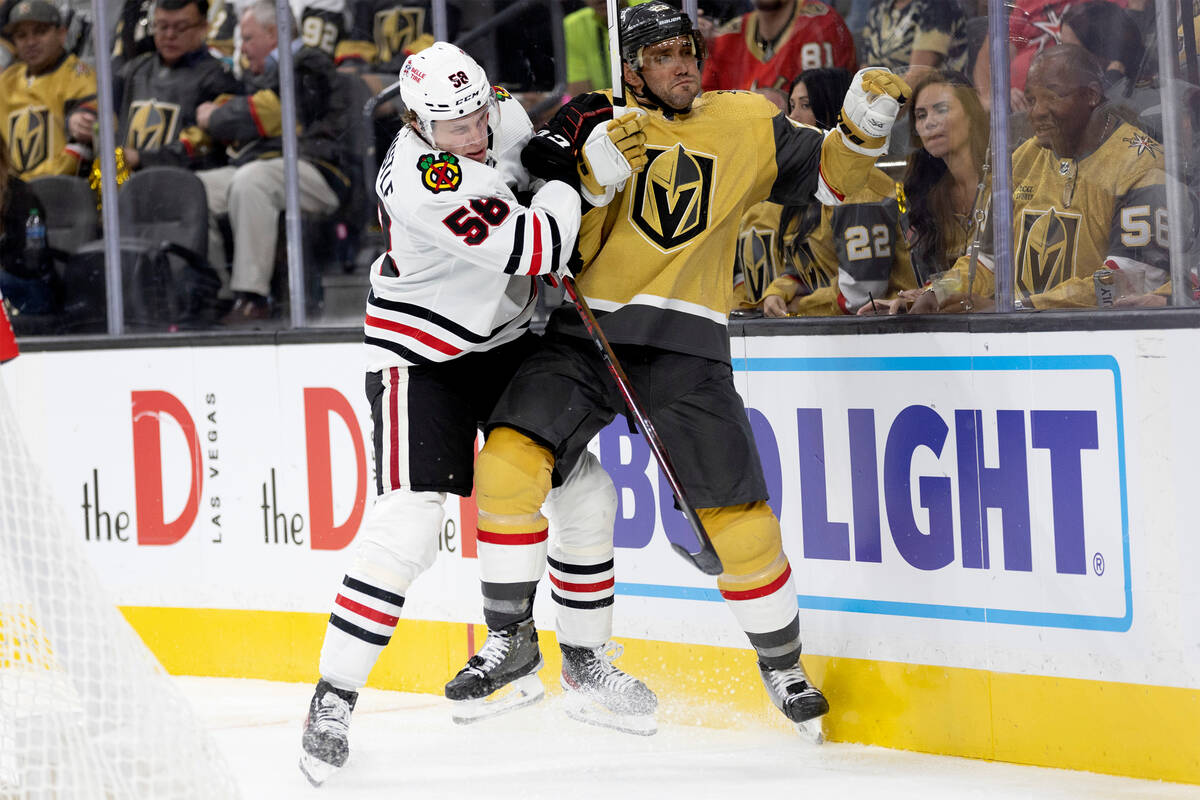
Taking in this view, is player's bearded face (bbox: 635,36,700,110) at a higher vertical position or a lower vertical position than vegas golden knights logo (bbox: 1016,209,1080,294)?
higher

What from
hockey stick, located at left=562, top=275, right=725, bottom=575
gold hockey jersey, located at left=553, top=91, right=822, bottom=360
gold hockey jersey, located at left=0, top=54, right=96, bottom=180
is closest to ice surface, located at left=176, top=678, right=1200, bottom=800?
hockey stick, located at left=562, top=275, right=725, bottom=575

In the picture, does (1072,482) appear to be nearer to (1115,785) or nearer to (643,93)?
(1115,785)

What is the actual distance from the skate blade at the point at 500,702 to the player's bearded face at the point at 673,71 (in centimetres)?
120

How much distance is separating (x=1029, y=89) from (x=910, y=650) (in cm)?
114

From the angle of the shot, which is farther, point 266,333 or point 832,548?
point 266,333

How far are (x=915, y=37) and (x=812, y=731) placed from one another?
1.45 m

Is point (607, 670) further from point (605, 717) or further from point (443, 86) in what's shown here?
point (443, 86)

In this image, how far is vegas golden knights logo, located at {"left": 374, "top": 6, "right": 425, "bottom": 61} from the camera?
415 cm

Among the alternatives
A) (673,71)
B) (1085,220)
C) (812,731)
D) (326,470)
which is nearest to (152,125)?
(326,470)

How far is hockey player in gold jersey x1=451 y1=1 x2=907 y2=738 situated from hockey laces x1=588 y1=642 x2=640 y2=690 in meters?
0.14

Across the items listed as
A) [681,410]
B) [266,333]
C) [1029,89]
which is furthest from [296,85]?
[1029,89]

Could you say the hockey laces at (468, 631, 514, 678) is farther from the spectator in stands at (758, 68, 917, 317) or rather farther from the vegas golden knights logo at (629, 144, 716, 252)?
the spectator in stands at (758, 68, 917, 317)

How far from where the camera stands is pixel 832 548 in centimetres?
334

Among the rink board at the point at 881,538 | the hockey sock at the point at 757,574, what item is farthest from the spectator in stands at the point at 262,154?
the hockey sock at the point at 757,574
